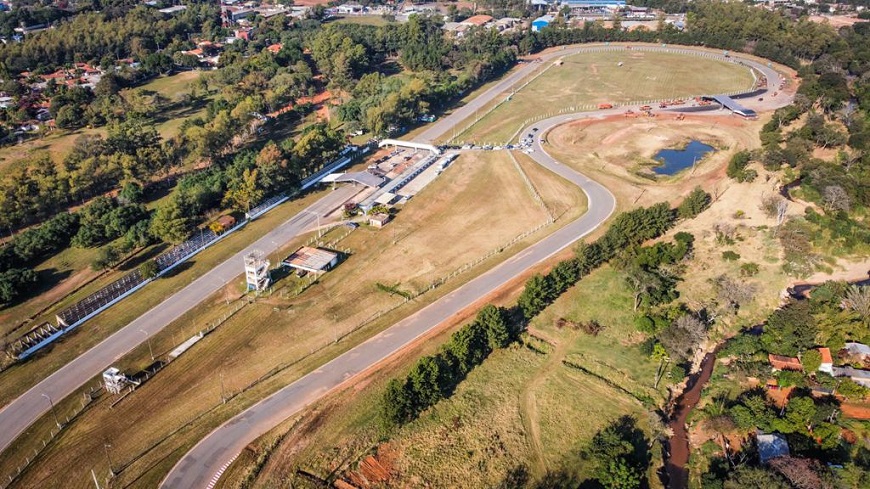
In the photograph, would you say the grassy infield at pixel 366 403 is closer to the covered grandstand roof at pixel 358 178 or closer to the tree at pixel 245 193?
the tree at pixel 245 193

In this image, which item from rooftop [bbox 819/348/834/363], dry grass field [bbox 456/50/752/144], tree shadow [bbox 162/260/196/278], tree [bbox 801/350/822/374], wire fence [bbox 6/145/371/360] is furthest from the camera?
dry grass field [bbox 456/50/752/144]

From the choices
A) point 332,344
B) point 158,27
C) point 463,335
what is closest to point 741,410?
point 463,335

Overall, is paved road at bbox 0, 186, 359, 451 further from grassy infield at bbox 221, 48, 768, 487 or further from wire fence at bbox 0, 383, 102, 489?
grassy infield at bbox 221, 48, 768, 487

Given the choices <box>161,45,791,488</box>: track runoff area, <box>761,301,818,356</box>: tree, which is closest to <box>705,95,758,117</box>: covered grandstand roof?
<box>161,45,791,488</box>: track runoff area

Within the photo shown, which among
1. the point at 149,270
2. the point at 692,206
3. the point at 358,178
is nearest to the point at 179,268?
the point at 149,270

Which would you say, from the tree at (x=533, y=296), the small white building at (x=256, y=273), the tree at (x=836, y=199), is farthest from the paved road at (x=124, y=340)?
the tree at (x=836, y=199)

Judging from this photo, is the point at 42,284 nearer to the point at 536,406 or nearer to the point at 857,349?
the point at 536,406

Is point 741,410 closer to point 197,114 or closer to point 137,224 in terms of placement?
point 137,224
